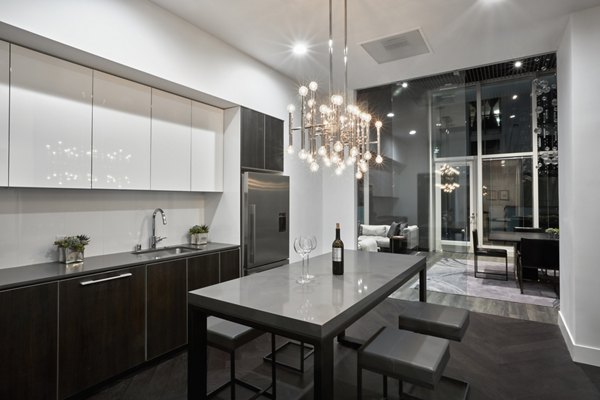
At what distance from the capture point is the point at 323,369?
4.57 feet

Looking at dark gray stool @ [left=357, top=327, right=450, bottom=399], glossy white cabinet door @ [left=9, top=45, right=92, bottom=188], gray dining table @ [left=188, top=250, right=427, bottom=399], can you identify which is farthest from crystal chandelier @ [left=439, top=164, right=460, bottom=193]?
glossy white cabinet door @ [left=9, top=45, right=92, bottom=188]

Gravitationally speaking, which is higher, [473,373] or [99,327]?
[99,327]

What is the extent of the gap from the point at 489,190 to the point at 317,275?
220 inches

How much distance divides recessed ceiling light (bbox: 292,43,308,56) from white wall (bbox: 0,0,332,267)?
0.54 meters

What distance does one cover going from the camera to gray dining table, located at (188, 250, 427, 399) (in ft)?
4.58

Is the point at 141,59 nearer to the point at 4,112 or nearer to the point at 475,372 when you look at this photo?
the point at 4,112

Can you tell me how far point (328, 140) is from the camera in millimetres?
2576

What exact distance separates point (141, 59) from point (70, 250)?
1.63m

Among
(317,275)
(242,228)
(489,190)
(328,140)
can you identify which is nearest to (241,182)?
(242,228)

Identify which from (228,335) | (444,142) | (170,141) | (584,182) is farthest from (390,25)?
(228,335)

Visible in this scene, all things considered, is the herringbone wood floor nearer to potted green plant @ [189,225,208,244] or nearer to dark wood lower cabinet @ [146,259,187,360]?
dark wood lower cabinet @ [146,259,187,360]

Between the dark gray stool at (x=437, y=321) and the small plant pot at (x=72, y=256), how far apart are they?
2525 mm

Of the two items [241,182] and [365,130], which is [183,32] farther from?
[365,130]

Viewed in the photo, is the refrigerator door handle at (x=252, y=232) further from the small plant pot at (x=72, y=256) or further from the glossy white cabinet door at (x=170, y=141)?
the small plant pot at (x=72, y=256)
